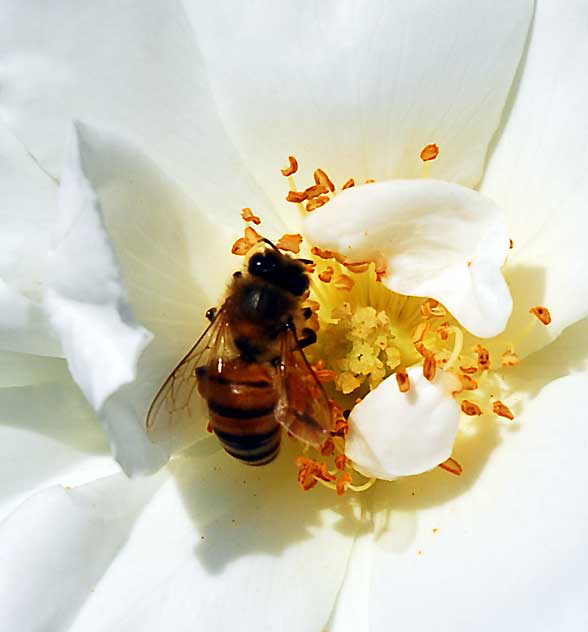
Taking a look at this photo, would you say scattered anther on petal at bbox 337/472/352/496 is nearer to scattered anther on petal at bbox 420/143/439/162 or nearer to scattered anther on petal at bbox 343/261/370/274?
scattered anther on petal at bbox 343/261/370/274

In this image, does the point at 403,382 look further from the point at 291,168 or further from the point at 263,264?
the point at 291,168

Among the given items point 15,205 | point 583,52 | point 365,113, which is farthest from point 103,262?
point 583,52

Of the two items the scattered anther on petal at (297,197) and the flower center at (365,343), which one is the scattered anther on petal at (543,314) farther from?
the scattered anther on petal at (297,197)

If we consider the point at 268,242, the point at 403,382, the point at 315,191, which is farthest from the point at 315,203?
the point at 403,382

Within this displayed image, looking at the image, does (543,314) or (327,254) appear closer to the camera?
(543,314)

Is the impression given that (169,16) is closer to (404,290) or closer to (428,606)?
(404,290)

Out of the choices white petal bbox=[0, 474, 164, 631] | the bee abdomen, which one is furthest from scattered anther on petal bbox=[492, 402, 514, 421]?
white petal bbox=[0, 474, 164, 631]
